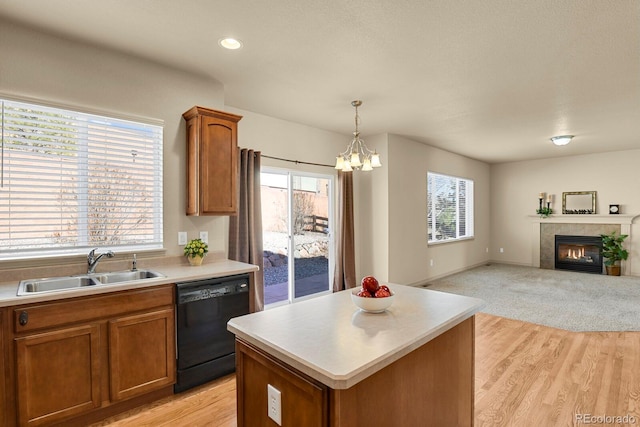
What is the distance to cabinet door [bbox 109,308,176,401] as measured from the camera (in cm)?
218

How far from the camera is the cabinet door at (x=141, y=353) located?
2.18 metres

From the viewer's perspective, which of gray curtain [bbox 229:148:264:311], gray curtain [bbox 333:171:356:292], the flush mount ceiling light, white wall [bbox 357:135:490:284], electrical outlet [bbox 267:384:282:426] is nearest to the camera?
electrical outlet [bbox 267:384:282:426]

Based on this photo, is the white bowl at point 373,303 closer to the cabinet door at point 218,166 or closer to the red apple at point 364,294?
the red apple at point 364,294

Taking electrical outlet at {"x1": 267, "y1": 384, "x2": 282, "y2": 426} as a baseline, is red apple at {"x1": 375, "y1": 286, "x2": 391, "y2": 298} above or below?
above

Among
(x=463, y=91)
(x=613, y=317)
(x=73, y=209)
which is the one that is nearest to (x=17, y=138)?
(x=73, y=209)

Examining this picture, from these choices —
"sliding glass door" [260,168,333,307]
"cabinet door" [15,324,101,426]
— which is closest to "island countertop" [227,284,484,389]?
"cabinet door" [15,324,101,426]

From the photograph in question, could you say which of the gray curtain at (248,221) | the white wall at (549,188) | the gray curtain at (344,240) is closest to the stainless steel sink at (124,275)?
the gray curtain at (248,221)

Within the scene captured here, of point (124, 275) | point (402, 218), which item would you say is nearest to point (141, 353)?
point (124, 275)

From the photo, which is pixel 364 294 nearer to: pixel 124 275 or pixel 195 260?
pixel 195 260

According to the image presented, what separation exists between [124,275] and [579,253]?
891cm

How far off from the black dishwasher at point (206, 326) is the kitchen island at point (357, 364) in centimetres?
108

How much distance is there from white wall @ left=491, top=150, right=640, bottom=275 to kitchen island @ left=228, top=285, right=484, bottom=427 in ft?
20.4

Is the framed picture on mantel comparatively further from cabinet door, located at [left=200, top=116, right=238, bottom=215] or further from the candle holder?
cabinet door, located at [left=200, top=116, right=238, bottom=215]

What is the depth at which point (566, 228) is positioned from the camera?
293 inches
